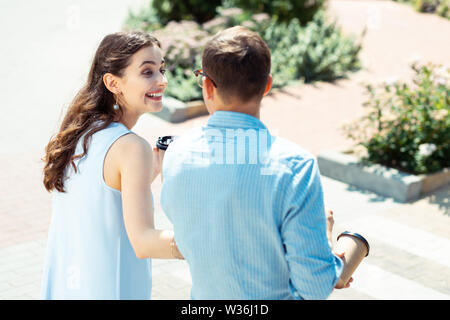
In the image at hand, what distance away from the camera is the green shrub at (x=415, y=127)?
22.4 feet

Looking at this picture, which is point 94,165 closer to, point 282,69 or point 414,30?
point 282,69

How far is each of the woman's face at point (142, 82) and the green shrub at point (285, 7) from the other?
11090mm

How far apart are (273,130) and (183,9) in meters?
6.11

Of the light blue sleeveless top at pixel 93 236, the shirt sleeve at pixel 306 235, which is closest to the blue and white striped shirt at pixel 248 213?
the shirt sleeve at pixel 306 235

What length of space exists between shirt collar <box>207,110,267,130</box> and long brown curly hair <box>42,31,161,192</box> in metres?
0.57

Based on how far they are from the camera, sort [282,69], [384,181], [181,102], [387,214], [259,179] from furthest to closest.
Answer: [282,69] → [181,102] → [384,181] → [387,214] → [259,179]

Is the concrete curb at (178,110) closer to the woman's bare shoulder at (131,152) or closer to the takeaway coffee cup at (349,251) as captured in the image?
the woman's bare shoulder at (131,152)

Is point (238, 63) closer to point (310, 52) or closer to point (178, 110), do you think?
point (178, 110)

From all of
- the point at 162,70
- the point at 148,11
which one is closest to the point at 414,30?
the point at 148,11

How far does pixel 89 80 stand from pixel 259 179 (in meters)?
1.05

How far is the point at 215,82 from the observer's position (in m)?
1.84

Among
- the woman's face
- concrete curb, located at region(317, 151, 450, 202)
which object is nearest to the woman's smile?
the woman's face

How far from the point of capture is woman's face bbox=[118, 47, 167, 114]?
2.32m

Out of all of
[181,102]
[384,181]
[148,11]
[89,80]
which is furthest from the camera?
[148,11]
